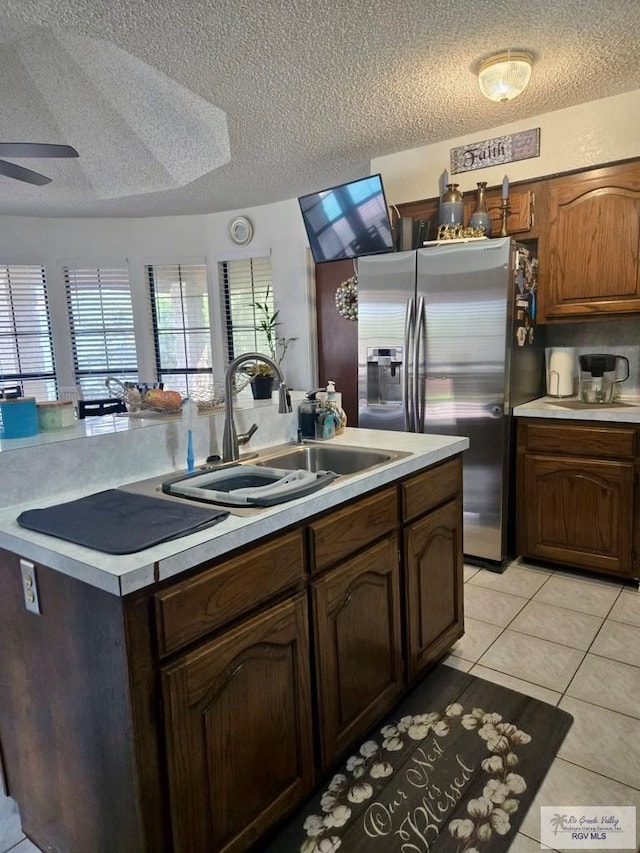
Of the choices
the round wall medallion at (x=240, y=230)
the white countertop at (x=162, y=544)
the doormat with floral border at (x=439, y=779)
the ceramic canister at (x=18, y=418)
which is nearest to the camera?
the white countertop at (x=162, y=544)

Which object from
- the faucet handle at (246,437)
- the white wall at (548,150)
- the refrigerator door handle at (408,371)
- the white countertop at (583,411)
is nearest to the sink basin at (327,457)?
the faucet handle at (246,437)

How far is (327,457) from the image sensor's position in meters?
2.17

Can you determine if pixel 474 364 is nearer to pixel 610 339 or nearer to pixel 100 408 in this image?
pixel 610 339

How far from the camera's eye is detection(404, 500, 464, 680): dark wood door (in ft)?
6.35

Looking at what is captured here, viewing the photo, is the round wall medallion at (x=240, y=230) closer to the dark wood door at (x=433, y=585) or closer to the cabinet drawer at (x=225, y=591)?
the dark wood door at (x=433, y=585)

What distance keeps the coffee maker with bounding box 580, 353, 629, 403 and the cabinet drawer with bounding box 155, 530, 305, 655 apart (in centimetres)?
229

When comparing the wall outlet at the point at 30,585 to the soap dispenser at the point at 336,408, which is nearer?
the wall outlet at the point at 30,585

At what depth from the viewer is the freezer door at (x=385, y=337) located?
10.5 ft

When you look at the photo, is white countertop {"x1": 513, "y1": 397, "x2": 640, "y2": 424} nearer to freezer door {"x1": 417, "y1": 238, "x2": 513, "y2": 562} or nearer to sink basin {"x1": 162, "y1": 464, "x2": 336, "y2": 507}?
freezer door {"x1": 417, "y1": 238, "x2": 513, "y2": 562}

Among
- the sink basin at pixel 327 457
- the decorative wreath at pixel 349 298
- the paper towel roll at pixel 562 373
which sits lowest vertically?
the sink basin at pixel 327 457

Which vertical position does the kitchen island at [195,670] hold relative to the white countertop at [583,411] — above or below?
below

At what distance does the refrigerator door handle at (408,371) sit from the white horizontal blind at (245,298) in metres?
2.08

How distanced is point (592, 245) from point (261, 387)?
1.93 meters

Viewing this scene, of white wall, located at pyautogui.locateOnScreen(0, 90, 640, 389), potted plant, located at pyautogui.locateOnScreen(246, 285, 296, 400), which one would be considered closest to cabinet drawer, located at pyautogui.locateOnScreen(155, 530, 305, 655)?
white wall, located at pyautogui.locateOnScreen(0, 90, 640, 389)
